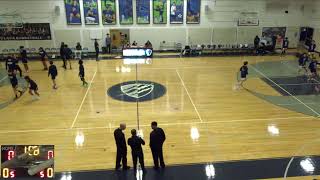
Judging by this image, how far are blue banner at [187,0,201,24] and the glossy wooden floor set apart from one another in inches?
283

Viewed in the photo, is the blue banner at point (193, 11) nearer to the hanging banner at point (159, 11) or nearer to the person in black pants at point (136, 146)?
the hanging banner at point (159, 11)

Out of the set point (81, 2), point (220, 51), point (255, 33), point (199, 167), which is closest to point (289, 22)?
point (255, 33)

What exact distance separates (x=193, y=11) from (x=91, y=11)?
7688 mm

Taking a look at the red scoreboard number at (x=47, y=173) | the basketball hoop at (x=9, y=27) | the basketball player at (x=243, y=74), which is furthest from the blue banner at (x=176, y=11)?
the red scoreboard number at (x=47, y=173)

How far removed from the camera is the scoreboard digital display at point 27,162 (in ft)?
19.8

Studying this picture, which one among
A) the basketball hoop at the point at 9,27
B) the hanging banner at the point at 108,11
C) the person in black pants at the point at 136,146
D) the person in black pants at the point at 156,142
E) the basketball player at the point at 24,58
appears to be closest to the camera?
the person in black pants at the point at 136,146

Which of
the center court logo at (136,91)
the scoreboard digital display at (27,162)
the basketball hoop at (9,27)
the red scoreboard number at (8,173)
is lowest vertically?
the center court logo at (136,91)

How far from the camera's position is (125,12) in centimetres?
2292

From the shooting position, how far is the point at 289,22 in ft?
80.2

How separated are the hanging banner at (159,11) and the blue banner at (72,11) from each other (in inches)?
223

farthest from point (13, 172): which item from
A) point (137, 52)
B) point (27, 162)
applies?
point (137, 52)

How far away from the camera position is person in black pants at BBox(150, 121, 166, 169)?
828 centimetres

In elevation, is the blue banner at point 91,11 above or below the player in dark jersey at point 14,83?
above

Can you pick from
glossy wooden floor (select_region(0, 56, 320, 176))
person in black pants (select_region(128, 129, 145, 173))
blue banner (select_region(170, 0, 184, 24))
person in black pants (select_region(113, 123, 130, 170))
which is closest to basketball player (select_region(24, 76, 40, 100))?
glossy wooden floor (select_region(0, 56, 320, 176))
